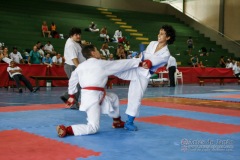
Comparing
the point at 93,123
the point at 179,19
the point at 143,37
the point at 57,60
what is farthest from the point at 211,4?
the point at 93,123

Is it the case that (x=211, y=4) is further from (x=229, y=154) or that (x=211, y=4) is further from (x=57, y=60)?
(x=229, y=154)

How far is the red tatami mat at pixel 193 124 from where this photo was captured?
15.4 ft

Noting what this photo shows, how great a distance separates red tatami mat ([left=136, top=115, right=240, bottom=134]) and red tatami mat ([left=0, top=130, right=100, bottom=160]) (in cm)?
200

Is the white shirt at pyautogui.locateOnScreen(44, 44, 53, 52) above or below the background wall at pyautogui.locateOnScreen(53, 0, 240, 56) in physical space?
below

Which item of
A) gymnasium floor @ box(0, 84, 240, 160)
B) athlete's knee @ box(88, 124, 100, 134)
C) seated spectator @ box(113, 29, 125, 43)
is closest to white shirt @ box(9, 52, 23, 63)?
seated spectator @ box(113, 29, 125, 43)

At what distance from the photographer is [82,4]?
27484mm

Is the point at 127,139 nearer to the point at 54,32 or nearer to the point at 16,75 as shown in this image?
the point at 16,75

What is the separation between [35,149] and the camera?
3.47 m

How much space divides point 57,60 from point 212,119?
420 inches

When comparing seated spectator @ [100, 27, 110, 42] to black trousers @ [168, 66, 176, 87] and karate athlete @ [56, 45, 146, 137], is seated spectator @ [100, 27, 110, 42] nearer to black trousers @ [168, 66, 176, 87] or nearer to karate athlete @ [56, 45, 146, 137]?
black trousers @ [168, 66, 176, 87]

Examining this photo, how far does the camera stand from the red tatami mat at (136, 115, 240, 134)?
4.70 m

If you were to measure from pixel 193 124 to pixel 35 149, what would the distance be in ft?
8.70

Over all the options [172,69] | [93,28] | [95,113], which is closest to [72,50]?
[95,113]

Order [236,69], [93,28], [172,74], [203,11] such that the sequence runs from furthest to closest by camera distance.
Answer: [203,11]
[93,28]
[236,69]
[172,74]
